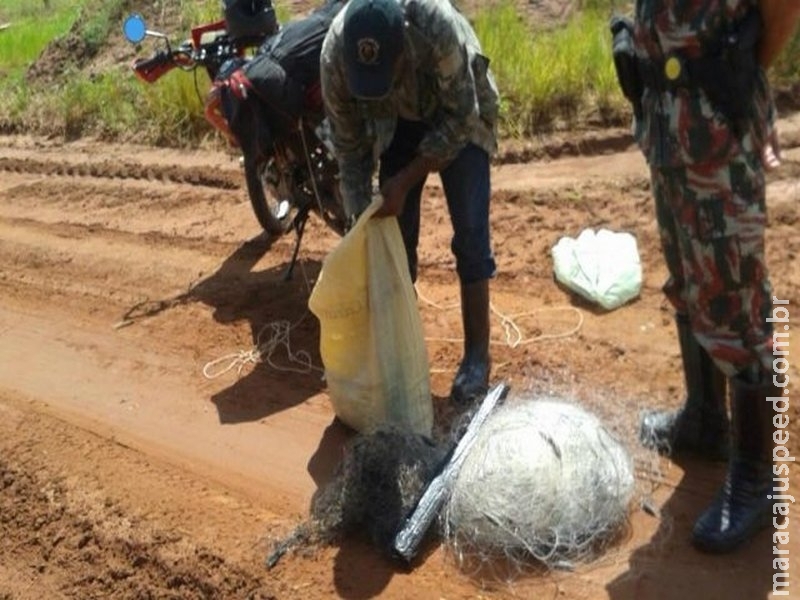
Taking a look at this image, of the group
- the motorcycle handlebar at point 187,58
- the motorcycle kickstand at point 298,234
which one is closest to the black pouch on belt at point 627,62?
the motorcycle kickstand at point 298,234

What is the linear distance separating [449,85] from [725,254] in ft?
3.81

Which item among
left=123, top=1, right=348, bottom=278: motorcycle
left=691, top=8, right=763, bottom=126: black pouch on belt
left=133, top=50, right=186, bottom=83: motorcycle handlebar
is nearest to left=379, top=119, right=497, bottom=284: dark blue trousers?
left=123, top=1, right=348, bottom=278: motorcycle

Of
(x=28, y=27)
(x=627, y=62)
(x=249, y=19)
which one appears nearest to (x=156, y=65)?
(x=249, y=19)

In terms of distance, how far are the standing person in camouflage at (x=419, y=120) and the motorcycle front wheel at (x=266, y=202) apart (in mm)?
1449

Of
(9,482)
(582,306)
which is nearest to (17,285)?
(9,482)

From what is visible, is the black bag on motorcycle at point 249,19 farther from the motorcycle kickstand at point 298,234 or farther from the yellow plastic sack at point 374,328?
the yellow plastic sack at point 374,328

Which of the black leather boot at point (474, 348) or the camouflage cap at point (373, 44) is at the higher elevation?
the camouflage cap at point (373, 44)

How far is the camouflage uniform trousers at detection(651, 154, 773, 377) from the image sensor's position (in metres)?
2.63

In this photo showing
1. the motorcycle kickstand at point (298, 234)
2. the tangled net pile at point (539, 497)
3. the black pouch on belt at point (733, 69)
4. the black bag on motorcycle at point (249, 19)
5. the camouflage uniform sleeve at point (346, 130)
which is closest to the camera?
the black pouch on belt at point (733, 69)

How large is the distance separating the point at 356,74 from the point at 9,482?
2141 millimetres

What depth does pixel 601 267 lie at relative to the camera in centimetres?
445

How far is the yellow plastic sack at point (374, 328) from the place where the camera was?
3416mm

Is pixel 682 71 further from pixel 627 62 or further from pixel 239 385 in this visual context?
pixel 239 385

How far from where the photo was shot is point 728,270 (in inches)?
105
